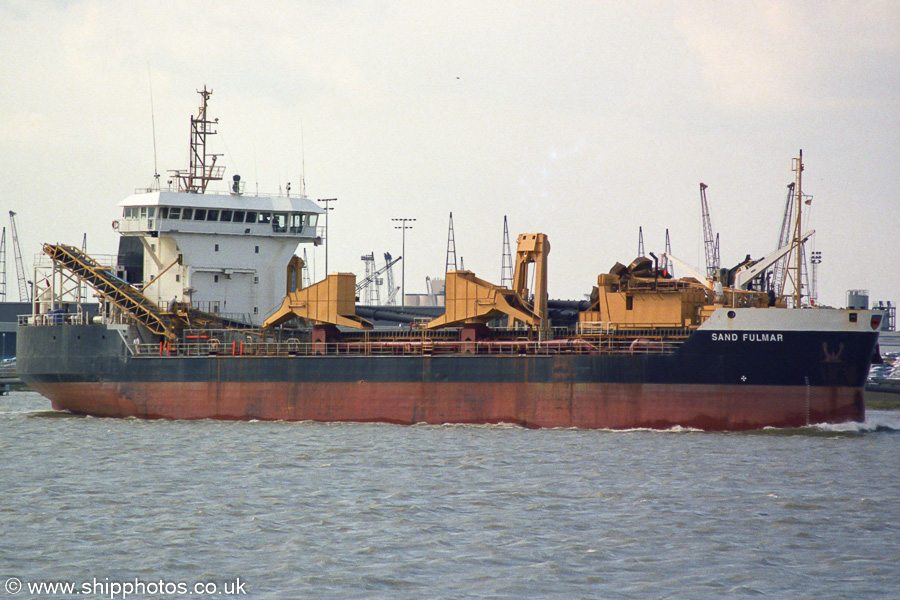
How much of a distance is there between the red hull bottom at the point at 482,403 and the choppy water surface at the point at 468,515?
1.04 m

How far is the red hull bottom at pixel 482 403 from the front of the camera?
1186 inches

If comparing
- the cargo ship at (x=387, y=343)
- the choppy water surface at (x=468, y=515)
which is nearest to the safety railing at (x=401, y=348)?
the cargo ship at (x=387, y=343)

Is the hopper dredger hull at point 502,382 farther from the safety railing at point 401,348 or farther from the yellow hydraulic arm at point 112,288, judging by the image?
the yellow hydraulic arm at point 112,288

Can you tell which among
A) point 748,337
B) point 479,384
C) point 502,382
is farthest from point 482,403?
point 748,337

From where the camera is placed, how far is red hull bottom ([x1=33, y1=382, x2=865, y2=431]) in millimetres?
30125

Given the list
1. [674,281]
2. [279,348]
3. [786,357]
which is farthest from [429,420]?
[786,357]

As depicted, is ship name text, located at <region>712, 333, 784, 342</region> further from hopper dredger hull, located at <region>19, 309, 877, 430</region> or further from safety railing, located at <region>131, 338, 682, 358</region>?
safety railing, located at <region>131, 338, 682, 358</region>

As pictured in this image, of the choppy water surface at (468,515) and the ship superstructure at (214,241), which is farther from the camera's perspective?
the ship superstructure at (214,241)

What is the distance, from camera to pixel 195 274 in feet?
133

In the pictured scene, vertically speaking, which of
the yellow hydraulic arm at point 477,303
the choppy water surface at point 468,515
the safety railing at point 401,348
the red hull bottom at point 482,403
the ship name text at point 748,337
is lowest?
the choppy water surface at point 468,515

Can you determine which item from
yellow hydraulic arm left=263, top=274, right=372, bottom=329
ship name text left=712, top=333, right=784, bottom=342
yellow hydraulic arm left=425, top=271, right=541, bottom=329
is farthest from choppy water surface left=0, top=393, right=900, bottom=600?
yellow hydraulic arm left=263, top=274, right=372, bottom=329

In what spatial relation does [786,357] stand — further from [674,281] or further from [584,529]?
[584,529]

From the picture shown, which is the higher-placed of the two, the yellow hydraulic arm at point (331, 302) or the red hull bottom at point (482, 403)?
the yellow hydraulic arm at point (331, 302)

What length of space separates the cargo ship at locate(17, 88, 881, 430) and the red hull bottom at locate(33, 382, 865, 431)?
52mm
